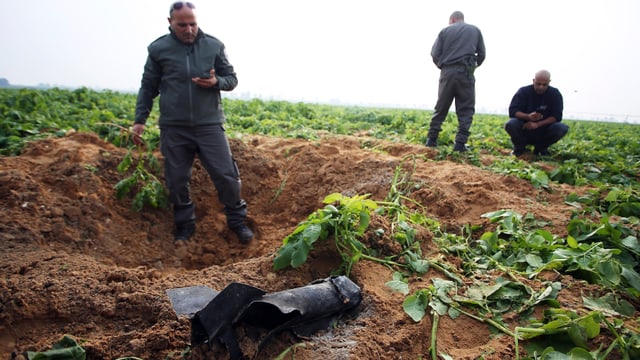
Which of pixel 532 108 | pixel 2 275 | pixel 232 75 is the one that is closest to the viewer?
pixel 2 275

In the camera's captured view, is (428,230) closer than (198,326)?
No

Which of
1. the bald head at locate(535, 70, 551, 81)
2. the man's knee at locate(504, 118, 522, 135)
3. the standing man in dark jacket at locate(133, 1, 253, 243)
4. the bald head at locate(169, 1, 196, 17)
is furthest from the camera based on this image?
the man's knee at locate(504, 118, 522, 135)

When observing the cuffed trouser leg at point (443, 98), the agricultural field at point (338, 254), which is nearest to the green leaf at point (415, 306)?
the agricultural field at point (338, 254)

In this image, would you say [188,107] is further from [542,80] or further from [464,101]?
[542,80]

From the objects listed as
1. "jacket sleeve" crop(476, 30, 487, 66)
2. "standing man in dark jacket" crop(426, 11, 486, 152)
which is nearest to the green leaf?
"standing man in dark jacket" crop(426, 11, 486, 152)

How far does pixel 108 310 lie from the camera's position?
2.06 metres

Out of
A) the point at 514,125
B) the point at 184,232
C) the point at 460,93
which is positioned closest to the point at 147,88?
the point at 184,232

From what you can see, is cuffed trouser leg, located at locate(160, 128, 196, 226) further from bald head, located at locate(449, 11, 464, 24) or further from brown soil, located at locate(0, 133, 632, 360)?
bald head, located at locate(449, 11, 464, 24)

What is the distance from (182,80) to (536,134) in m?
5.44

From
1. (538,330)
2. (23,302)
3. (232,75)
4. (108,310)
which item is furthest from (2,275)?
(538,330)

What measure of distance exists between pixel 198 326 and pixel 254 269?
72 centimetres

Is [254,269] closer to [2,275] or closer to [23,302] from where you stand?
[23,302]

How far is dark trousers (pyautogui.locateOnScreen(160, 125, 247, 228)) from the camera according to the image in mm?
3537

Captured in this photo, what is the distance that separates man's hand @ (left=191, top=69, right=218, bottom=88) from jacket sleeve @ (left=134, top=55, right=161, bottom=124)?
1.42ft
